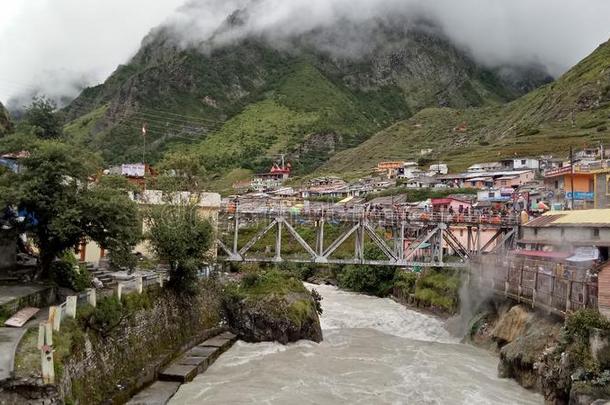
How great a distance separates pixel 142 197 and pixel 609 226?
27.4m

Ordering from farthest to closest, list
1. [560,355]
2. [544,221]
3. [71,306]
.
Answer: [544,221]
[560,355]
[71,306]

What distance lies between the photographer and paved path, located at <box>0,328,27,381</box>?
14023 millimetres

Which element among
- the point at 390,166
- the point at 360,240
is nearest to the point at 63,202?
the point at 360,240

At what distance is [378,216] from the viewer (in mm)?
41188

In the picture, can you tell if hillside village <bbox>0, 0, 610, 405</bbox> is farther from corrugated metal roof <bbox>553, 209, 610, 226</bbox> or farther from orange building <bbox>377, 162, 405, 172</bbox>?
orange building <bbox>377, 162, 405, 172</bbox>

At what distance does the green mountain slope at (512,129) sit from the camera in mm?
106250

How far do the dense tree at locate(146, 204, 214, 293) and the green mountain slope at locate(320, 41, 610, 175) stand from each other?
7861 centimetres

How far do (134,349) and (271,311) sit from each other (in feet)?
36.2

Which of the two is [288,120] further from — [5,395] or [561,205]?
[5,395]

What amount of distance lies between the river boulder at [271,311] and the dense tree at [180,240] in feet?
13.4

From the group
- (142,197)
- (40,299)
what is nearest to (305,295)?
(142,197)

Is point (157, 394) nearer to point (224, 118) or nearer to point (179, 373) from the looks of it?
point (179, 373)

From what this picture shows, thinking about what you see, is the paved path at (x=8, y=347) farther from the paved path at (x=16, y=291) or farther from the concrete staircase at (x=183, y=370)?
the concrete staircase at (x=183, y=370)

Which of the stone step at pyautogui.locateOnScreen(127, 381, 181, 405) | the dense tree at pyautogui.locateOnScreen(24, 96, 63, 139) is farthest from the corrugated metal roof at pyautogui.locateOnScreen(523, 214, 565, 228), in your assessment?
the dense tree at pyautogui.locateOnScreen(24, 96, 63, 139)
